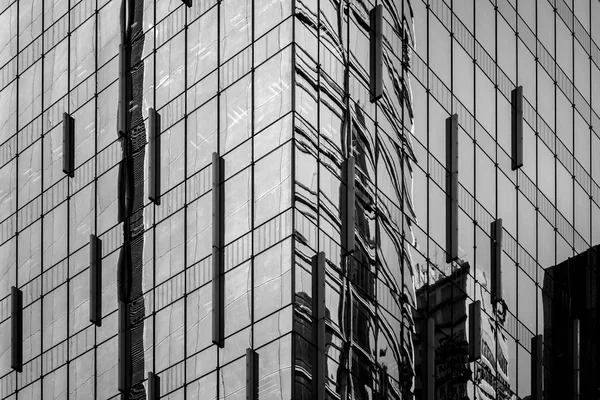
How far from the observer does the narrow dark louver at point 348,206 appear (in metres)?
51.5

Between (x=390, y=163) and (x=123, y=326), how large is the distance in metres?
11.5

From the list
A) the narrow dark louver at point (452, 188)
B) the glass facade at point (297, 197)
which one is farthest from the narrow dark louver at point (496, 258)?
the narrow dark louver at point (452, 188)

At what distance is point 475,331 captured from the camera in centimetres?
5931

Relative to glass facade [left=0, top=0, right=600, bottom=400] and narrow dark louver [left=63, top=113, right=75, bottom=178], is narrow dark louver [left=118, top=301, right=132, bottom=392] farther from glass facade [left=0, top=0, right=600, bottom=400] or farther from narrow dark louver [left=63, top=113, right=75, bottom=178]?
narrow dark louver [left=63, top=113, right=75, bottom=178]

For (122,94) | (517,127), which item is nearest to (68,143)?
→ (122,94)

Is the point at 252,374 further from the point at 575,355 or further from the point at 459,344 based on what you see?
the point at 575,355

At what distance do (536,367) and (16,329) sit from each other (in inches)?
818

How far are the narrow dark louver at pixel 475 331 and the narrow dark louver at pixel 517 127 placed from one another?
700 centimetres

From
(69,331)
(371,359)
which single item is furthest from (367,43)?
(69,331)

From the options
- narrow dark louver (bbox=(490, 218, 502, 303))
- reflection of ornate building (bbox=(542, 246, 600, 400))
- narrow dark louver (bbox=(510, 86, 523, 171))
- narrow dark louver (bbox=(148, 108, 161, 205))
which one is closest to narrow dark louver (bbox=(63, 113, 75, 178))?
narrow dark louver (bbox=(148, 108, 161, 205))

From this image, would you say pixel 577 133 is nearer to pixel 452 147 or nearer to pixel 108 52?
pixel 452 147

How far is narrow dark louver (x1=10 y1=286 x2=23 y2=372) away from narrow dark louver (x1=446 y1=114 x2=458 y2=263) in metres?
18.3

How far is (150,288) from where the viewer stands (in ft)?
189

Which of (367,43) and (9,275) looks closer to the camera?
(367,43)
